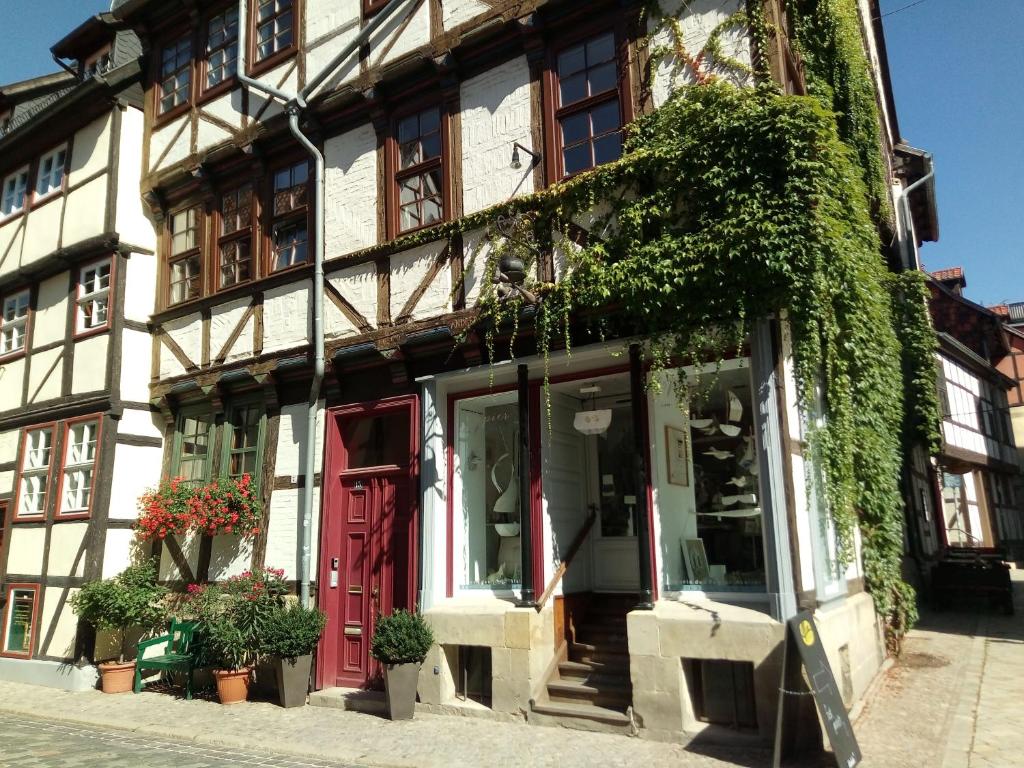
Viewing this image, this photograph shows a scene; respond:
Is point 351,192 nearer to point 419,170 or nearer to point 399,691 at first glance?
point 419,170

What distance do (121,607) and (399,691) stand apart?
4.40 meters

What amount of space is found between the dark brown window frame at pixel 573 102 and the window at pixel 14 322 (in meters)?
10.0

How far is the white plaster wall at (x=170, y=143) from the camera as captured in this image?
12.5 meters

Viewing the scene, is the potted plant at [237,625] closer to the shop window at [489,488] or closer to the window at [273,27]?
the shop window at [489,488]

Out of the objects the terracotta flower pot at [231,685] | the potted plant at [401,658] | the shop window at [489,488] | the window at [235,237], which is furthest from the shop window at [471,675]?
the window at [235,237]

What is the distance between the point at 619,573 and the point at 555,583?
1.03m

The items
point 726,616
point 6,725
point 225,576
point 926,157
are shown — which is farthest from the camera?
point 926,157

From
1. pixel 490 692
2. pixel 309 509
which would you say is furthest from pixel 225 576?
pixel 490 692

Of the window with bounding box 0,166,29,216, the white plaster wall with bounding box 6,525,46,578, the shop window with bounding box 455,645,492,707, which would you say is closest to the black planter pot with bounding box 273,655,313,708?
the shop window with bounding box 455,645,492,707

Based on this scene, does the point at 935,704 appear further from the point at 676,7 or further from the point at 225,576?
the point at 225,576

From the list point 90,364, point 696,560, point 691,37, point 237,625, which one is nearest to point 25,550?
point 90,364

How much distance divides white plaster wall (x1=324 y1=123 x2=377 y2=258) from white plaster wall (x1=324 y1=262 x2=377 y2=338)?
0.30 meters

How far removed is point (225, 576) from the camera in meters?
10.5

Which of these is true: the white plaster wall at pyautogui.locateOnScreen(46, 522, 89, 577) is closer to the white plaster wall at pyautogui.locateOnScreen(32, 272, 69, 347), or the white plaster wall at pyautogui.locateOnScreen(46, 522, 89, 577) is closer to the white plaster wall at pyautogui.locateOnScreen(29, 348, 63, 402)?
the white plaster wall at pyautogui.locateOnScreen(29, 348, 63, 402)
